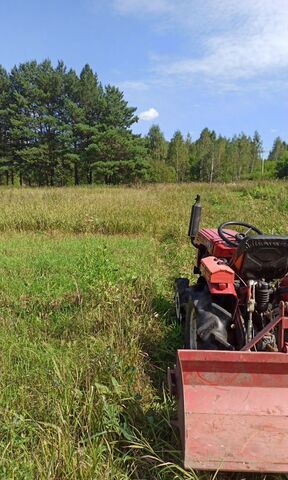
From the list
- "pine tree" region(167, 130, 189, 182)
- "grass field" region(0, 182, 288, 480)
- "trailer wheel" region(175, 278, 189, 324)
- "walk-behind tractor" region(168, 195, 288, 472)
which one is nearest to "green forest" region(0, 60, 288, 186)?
"pine tree" region(167, 130, 189, 182)

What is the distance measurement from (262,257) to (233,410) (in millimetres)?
1189

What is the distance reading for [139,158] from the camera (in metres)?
42.1

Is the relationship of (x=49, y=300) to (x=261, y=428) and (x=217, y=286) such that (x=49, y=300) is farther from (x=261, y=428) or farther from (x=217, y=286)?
(x=261, y=428)

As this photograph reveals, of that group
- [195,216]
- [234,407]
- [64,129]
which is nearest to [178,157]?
[64,129]

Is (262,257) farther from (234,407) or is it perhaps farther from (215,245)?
(234,407)

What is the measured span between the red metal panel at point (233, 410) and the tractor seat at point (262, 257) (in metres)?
0.92

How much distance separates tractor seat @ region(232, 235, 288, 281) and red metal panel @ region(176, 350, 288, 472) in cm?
92

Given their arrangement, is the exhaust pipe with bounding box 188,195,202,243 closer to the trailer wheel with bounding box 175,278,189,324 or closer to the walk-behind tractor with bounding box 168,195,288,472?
the trailer wheel with bounding box 175,278,189,324

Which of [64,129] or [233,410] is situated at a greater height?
[64,129]

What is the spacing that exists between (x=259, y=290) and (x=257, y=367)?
2.97 ft

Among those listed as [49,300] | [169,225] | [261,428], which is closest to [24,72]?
[169,225]

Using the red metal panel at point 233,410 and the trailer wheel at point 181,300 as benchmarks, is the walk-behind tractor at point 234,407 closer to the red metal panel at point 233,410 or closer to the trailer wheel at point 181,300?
the red metal panel at point 233,410

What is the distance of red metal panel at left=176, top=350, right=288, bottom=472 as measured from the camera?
2.08 meters

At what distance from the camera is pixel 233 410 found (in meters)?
2.18
